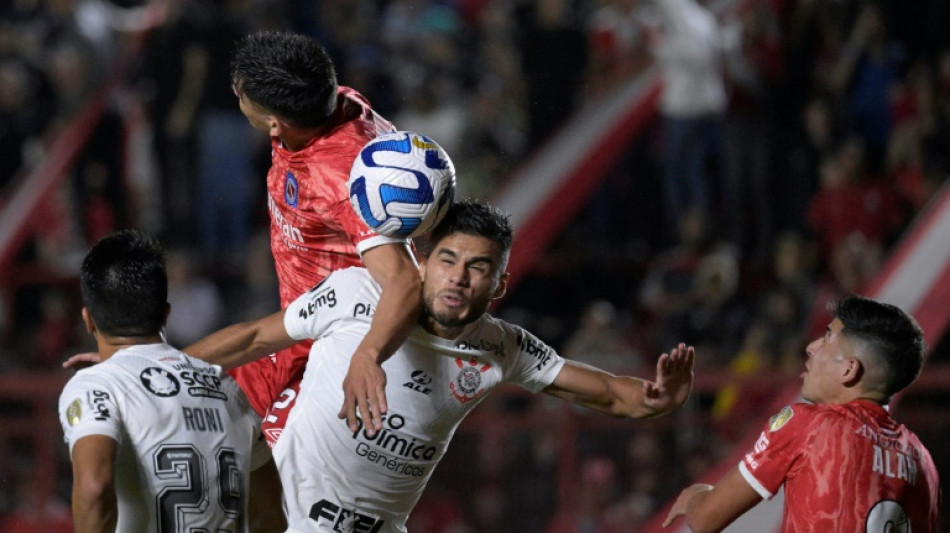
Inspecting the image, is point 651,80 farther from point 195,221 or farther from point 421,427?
point 421,427

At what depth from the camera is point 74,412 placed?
318cm

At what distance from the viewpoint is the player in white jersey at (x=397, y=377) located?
154 inches

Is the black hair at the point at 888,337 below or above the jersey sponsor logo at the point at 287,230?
above

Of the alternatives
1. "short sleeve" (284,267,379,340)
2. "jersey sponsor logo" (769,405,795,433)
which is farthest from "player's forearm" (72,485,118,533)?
"jersey sponsor logo" (769,405,795,433)

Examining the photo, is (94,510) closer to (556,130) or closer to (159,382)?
(159,382)

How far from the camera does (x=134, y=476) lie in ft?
10.7

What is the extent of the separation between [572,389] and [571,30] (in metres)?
6.13

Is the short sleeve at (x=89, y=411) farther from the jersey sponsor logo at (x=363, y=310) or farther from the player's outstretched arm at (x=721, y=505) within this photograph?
the player's outstretched arm at (x=721, y=505)

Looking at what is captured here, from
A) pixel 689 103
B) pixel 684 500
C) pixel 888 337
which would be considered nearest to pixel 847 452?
pixel 888 337

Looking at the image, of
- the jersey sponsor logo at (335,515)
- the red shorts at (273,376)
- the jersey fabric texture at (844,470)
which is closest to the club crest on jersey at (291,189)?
the red shorts at (273,376)

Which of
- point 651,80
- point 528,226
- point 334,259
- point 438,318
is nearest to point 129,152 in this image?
point 528,226

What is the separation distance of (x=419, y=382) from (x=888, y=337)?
133cm

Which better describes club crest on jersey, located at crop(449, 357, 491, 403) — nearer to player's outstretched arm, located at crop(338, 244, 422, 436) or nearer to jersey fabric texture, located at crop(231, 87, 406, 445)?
player's outstretched arm, located at crop(338, 244, 422, 436)

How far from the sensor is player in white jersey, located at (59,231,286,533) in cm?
317
